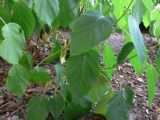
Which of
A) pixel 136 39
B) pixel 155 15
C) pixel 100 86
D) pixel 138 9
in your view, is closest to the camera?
pixel 136 39

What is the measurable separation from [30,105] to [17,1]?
0.39 m

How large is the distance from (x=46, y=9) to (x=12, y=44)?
4.2 inches

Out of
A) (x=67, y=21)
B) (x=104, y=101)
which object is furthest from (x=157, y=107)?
(x=67, y=21)

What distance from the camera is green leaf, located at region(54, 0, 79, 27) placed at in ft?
2.95

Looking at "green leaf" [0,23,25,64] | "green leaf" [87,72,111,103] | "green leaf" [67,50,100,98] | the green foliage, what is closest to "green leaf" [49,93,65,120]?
the green foliage

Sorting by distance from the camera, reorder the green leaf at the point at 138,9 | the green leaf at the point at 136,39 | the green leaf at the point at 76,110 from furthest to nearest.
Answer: the green leaf at the point at 76,110
the green leaf at the point at 138,9
the green leaf at the point at 136,39

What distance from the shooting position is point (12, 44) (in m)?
0.75

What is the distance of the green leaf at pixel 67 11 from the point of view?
90 cm

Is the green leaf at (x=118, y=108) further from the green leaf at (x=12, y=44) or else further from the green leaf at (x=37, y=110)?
the green leaf at (x=12, y=44)

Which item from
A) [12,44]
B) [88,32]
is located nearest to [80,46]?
[88,32]

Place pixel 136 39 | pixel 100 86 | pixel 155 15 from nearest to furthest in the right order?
pixel 136 39, pixel 155 15, pixel 100 86

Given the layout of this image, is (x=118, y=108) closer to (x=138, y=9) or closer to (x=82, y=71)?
(x=82, y=71)

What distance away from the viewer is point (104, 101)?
122 cm

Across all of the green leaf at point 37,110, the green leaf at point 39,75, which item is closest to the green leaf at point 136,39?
the green leaf at point 39,75
